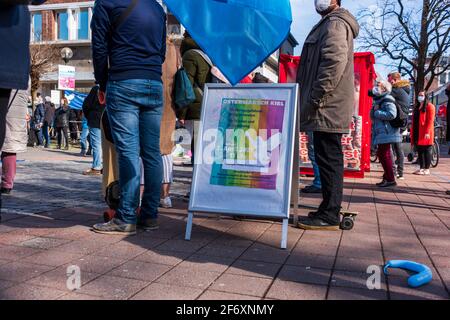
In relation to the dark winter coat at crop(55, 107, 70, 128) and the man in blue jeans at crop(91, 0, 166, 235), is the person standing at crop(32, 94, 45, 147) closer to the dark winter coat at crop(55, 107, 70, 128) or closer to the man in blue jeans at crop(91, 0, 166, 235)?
the dark winter coat at crop(55, 107, 70, 128)

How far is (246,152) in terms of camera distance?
13.9 ft

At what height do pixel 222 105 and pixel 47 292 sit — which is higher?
pixel 222 105

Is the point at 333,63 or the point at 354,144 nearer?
the point at 333,63

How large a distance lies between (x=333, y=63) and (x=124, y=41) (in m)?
1.85

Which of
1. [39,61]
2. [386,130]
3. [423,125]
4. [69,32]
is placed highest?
[69,32]

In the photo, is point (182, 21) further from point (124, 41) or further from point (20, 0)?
point (20, 0)

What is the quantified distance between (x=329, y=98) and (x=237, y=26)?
1.12 meters

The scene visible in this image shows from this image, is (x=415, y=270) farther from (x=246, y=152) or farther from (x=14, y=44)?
(x=14, y=44)

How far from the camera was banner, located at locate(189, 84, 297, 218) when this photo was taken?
413 cm

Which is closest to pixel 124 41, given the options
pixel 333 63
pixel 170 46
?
pixel 170 46

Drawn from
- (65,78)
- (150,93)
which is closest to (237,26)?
(150,93)

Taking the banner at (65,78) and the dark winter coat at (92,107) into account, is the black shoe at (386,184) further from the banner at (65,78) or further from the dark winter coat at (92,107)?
the banner at (65,78)

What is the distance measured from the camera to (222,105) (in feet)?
14.4
